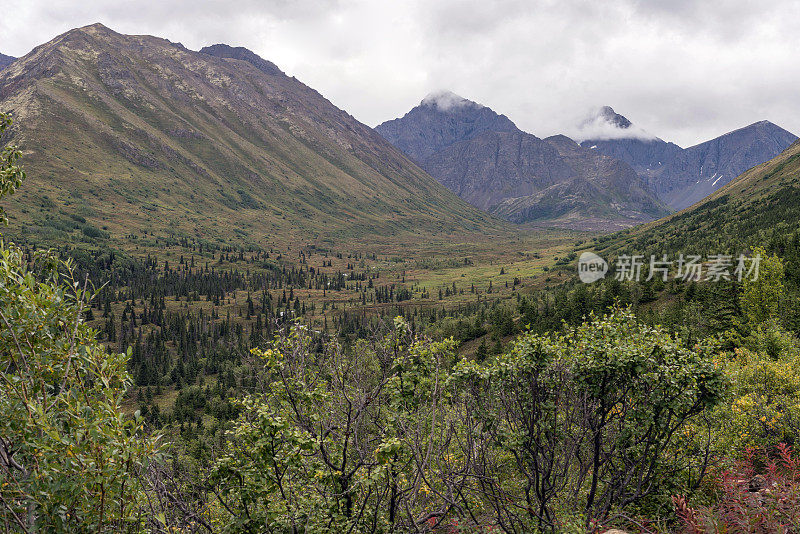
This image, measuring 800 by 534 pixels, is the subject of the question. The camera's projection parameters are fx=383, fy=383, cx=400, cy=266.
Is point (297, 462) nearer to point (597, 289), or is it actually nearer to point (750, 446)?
point (750, 446)

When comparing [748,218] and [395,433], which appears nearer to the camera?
[395,433]

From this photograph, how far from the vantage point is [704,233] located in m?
137

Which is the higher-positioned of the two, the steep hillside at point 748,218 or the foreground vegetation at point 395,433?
the steep hillside at point 748,218

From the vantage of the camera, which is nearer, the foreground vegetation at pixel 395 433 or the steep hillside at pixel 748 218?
the foreground vegetation at pixel 395 433

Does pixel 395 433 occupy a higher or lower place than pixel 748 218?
lower

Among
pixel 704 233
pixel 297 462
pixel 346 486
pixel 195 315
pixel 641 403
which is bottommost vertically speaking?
pixel 195 315

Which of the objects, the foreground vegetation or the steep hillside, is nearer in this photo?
the foreground vegetation

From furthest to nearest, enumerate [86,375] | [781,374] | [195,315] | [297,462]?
1. [195,315]
2. [781,374]
3. [297,462]
4. [86,375]

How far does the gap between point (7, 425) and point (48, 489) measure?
1186 millimetres

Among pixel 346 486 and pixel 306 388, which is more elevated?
pixel 306 388

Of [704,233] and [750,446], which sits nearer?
[750,446]

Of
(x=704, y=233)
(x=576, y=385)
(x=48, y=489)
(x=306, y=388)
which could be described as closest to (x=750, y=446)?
(x=576, y=385)

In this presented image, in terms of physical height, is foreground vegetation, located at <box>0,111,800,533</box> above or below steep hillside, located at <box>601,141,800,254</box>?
below

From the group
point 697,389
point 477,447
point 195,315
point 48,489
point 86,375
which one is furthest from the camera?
point 195,315
